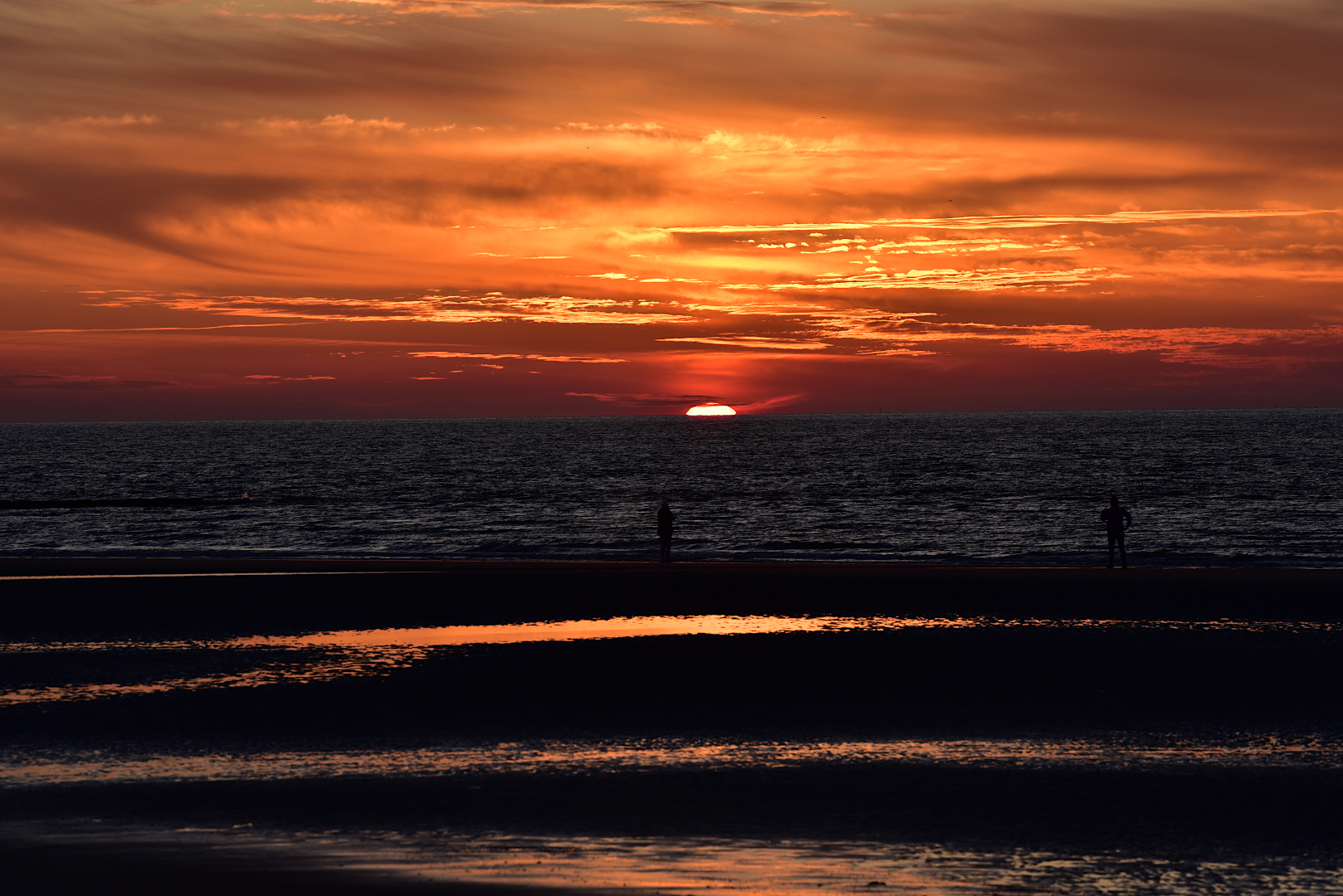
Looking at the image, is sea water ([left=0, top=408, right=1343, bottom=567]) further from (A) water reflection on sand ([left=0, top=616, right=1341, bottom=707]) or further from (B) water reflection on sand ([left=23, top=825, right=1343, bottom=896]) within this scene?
(B) water reflection on sand ([left=23, top=825, right=1343, bottom=896])

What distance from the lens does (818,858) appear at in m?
9.27

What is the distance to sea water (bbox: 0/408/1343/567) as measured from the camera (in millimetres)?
46000

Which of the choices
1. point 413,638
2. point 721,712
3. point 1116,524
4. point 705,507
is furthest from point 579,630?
point 705,507

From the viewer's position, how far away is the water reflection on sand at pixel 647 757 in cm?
1210

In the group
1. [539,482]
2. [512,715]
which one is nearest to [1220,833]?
[512,715]

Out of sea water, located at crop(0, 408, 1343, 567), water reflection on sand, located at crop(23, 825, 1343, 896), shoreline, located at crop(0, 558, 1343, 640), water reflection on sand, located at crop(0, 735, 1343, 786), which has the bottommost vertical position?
sea water, located at crop(0, 408, 1343, 567)

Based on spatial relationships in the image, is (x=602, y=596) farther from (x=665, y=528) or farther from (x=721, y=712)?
(x=721, y=712)

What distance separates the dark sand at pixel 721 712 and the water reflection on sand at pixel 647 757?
277mm

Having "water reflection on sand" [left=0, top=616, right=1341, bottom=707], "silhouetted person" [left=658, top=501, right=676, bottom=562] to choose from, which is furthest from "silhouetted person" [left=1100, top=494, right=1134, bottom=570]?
"silhouetted person" [left=658, top=501, right=676, bottom=562]

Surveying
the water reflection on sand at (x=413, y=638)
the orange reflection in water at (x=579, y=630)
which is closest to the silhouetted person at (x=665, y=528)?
the water reflection on sand at (x=413, y=638)

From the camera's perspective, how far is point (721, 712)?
Result: 1503cm

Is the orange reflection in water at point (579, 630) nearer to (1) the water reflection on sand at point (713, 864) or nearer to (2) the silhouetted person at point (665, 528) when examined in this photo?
(1) the water reflection on sand at point (713, 864)

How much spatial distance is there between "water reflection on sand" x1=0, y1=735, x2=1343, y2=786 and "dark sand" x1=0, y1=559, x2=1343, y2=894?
0.91 feet

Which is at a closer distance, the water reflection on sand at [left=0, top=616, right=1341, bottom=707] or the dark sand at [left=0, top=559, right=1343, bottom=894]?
the dark sand at [left=0, top=559, right=1343, bottom=894]
